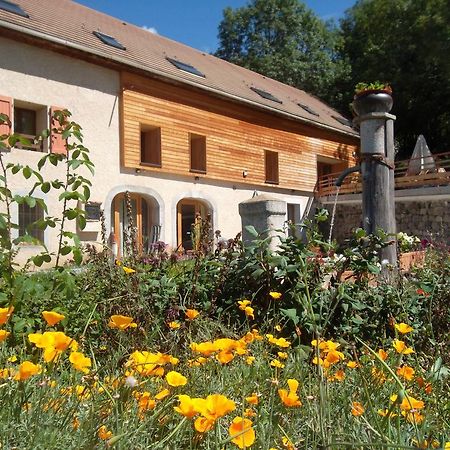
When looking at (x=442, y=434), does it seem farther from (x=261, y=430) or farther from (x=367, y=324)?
(x=367, y=324)

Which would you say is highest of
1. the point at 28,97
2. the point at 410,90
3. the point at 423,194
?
the point at 410,90

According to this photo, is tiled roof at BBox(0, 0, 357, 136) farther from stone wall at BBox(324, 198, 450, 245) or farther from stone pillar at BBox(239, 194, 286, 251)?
stone pillar at BBox(239, 194, 286, 251)

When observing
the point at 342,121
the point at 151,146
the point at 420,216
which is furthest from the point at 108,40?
the point at 342,121

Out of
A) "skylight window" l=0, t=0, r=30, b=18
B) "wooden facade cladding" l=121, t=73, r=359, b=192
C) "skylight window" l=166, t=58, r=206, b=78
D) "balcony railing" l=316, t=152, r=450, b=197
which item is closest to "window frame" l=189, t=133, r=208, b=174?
"wooden facade cladding" l=121, t=73, r=359, b=192

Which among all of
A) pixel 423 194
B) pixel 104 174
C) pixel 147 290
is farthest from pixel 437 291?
pixel 423 194

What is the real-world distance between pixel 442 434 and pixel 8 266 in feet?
6.81

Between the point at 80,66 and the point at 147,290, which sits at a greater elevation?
the point at 80,66

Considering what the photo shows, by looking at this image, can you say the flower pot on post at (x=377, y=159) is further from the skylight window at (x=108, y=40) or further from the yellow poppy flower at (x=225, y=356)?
the skylight window at (x=108, y=40)

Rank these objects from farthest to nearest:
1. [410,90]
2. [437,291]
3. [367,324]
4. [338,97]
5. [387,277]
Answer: [338,97], [410,90], [387,277], [437,291], [367,324]

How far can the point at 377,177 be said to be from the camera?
5617 mm

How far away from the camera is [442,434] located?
1367 millimetres

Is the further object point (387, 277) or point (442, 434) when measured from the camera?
point (387, 277)

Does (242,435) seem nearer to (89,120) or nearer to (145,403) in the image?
A: (145,403)

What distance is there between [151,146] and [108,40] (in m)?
3.15
